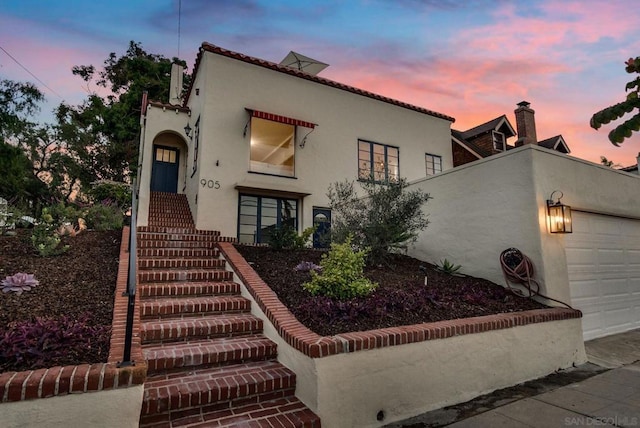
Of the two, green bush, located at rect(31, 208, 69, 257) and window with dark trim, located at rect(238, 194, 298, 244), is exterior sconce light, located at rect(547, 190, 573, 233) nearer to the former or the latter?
window with dark trim, located at rect(238, 194, 298, 244)

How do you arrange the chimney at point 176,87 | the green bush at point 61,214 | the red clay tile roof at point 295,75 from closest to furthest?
the green bush at point 61,214 → the red clay tile roof at point 295,75 → the chimney at point 176,87

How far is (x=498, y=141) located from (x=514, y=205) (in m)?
10.8

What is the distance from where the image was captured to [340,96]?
10781 millimetres

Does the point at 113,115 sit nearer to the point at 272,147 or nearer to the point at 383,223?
the point at 272,147

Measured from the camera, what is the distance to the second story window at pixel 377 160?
430 inches

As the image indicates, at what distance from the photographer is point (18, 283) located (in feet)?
12.4

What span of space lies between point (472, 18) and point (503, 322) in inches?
272

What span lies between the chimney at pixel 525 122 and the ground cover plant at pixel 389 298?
24.9ft

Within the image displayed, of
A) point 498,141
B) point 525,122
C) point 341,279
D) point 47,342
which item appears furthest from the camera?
point 498,141

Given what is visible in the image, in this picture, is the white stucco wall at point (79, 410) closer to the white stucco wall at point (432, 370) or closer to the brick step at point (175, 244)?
the white stucco wall at point (432, 370)

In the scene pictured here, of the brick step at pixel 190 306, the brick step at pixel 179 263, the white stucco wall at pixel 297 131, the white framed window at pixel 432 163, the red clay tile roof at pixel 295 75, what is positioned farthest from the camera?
the white framed window at pixel 432 163

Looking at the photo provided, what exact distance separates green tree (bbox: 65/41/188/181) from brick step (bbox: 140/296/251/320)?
51.9 ft

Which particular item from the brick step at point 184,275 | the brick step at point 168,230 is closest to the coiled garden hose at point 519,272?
the brick step at point 184,275

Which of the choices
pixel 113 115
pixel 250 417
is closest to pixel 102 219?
pixel 250 417
